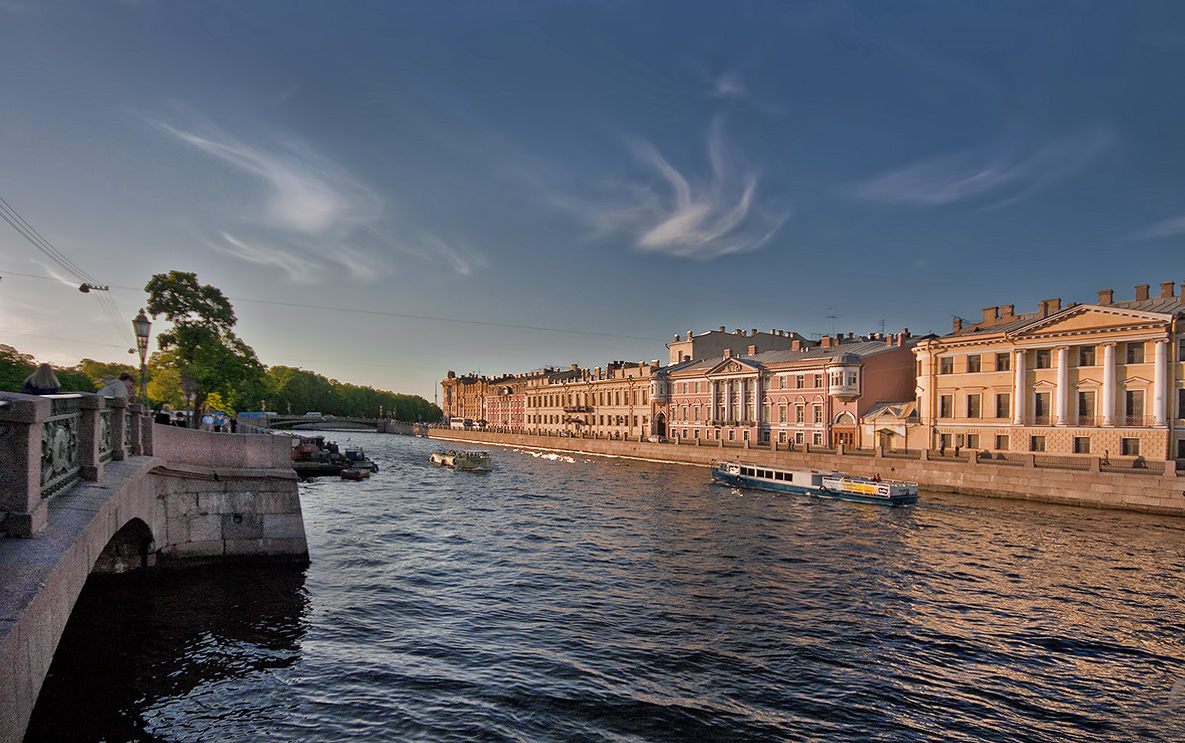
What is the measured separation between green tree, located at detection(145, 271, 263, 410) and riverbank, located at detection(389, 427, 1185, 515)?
1460 inches

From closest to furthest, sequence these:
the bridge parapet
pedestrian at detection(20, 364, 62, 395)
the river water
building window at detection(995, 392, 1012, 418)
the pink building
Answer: the bridge parapet
pedestrian at detection(20, 364, 62, 395)
the river water
building window at detection(995, 392, 1012, 418)
the pink building

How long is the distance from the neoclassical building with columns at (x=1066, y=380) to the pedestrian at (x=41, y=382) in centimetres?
4482

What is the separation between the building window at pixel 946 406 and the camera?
43375 millimetres

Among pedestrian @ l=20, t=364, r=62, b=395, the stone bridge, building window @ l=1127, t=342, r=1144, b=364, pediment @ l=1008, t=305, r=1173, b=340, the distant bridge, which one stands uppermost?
pediment @ l=1008, t=305, r=1173, b=340

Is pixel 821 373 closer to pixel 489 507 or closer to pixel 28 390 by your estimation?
pixel 489 507

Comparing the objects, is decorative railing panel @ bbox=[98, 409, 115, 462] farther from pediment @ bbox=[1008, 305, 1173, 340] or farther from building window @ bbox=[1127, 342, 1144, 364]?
building window @ bbox=[1127, 342, 1144, 364]

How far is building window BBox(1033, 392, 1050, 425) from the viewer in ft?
126

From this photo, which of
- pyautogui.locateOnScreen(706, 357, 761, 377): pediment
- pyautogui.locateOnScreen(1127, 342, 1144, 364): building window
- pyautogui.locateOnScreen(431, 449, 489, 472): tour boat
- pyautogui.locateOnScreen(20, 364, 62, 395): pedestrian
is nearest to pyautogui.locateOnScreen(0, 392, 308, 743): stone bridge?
pyautogui.locateOnScreen(20, 364, 62, 395): pedestrian

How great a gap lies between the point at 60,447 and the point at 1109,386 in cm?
4495

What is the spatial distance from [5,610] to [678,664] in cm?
1009

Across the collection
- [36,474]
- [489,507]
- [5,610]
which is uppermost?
[36,474]

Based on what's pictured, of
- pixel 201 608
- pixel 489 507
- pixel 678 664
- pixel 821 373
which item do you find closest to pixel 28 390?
pixel 201 608

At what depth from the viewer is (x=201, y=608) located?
12453 millimetres

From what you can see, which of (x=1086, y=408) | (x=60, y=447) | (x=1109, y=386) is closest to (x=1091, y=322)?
(x=1109, y=386)
